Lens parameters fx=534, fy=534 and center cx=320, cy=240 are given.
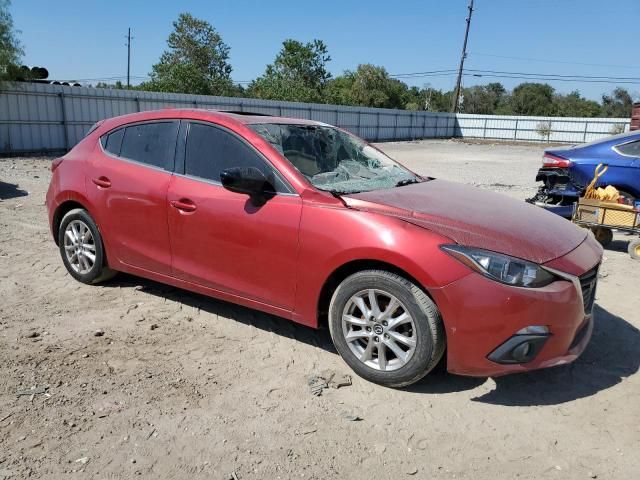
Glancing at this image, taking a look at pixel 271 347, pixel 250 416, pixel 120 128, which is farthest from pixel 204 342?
pixel 120 128

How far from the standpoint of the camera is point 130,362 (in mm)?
3557

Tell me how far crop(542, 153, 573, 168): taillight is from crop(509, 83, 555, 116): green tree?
6897 cm

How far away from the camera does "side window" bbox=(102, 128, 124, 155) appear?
4.60m

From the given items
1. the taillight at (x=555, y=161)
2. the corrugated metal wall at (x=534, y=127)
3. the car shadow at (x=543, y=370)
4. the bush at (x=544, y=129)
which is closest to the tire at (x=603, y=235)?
the taillight at (x=555, y=161)

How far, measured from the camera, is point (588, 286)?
3.27m

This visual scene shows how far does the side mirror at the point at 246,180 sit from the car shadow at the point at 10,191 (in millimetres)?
7752

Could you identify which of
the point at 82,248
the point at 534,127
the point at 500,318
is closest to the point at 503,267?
the point at 500,318

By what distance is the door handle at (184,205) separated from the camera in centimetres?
389

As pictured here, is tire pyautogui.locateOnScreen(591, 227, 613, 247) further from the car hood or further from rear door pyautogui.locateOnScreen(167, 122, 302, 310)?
rear door pyautogui.locateOnScreen(167, 122, 302, 310)

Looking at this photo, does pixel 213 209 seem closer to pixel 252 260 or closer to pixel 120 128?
pixel 252 260

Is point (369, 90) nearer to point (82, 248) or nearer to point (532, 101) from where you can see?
point (532, 101)

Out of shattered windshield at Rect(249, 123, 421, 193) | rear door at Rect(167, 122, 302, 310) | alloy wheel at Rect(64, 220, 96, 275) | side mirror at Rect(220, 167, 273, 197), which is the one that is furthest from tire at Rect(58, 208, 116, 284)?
shattered windshield at Rect(249, 123, 421, 193)

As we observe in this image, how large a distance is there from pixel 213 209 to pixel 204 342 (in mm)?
974

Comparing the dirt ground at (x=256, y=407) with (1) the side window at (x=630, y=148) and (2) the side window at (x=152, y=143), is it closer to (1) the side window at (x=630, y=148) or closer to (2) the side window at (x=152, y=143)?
(2) the side window at (x=152, y=143)
